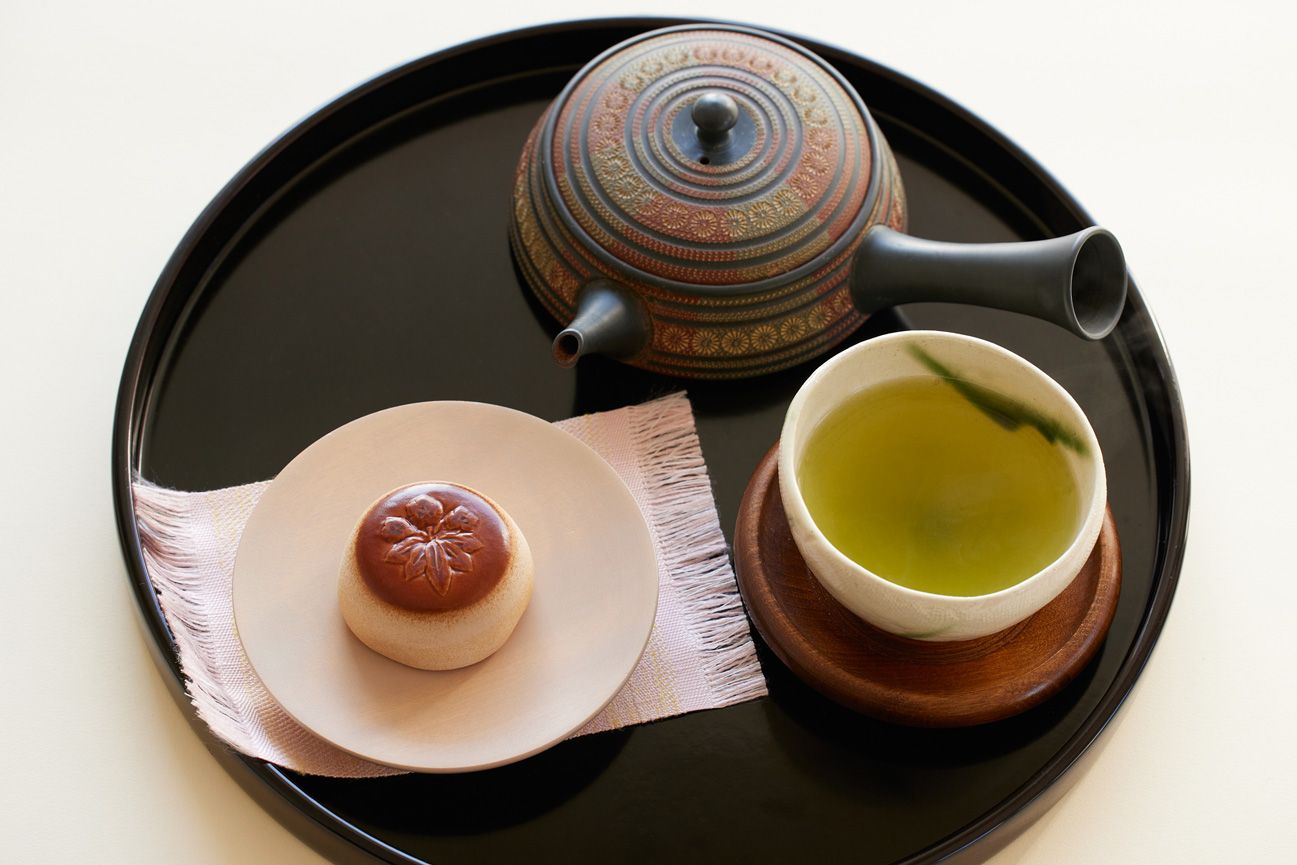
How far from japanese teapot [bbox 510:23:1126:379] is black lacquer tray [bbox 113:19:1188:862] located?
0.08m

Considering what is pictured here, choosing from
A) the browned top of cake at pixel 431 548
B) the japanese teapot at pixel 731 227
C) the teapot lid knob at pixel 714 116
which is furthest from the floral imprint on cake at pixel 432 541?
the teapot lid knob at pixel 714 116

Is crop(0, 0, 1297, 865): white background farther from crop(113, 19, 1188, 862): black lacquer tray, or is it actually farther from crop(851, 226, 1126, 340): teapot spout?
crop(851, 226, 1126, 340): teapot spout

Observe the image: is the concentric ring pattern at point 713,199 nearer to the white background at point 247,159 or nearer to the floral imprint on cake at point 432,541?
the floral imprint on cake at point 432,541

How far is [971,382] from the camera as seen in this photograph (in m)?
0.89

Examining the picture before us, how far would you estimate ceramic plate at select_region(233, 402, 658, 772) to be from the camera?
2.78ft

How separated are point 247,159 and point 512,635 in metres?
0.60

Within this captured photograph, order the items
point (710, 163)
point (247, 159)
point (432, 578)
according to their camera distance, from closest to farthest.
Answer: point (432, 578) < point (710, 163) < point (247, 159)

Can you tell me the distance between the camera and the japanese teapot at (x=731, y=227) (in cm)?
93

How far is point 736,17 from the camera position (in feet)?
4.51

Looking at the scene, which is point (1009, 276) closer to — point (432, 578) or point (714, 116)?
point (714, 116)

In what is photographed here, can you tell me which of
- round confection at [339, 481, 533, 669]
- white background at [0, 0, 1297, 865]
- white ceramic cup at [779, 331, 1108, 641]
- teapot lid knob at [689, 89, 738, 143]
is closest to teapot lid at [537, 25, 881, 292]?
teapot lid knob at [689, 89, 738, 143]

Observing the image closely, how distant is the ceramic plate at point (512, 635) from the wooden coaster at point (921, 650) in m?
0.09

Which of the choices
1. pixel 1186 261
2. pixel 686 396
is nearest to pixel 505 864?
pixel 686 396

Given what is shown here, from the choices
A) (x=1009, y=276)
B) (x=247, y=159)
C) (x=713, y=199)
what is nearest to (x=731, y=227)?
(x=713, y=199)
